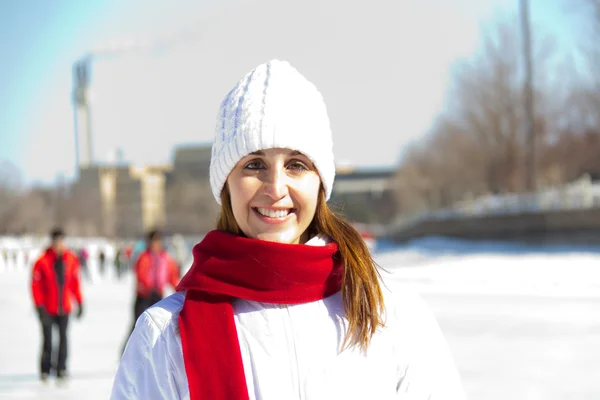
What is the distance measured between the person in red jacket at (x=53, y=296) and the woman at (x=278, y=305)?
619cm

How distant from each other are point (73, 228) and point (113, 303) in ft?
189

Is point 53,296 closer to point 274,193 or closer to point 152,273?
point 152,273

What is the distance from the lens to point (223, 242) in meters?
1.70

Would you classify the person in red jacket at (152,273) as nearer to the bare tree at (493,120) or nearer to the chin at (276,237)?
the chin at (276,237)

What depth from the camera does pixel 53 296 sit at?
24.7ft

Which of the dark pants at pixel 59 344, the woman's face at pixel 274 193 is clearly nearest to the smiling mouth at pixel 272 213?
the woman's face at pixel 274 193

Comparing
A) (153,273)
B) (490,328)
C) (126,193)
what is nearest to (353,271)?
(153,273)

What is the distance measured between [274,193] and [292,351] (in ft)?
1.07

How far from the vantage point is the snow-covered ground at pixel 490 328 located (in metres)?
6.76

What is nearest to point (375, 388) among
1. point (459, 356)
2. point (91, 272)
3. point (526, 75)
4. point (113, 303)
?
point (459, 356)

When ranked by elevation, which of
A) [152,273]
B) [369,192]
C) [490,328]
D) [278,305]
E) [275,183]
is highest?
[275,183]

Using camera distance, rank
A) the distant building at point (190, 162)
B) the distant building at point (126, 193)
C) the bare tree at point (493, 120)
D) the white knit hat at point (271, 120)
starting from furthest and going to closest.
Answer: the distant building at point (190, 162), the distant building at point (126, 193), the bare tree at point (493, 120), the white knit hat at point (271, 120)

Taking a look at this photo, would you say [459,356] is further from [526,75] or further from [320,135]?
[526,75]

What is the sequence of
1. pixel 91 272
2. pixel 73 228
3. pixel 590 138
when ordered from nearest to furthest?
1. pixel 590 138
2. pixel 91 272
3. pixel 73 228
